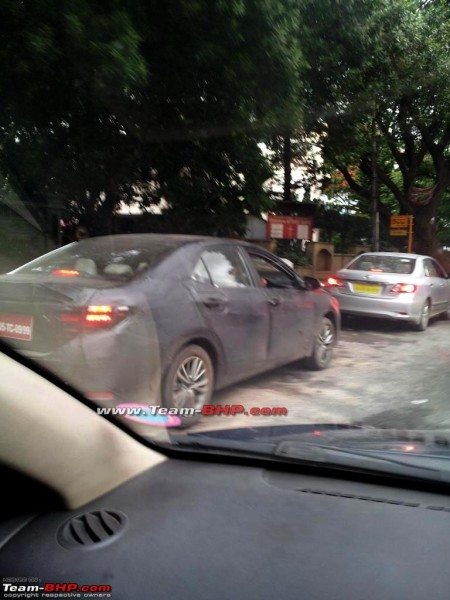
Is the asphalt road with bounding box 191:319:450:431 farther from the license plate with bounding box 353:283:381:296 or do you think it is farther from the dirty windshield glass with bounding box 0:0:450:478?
the license plate with bounding box 353:283:381:296

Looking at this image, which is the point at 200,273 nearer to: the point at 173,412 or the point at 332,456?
the point at 173,412

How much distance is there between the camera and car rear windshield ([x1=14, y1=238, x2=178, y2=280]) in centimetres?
420

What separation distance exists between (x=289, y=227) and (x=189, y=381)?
19.7ft

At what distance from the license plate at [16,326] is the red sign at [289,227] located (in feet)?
18.4

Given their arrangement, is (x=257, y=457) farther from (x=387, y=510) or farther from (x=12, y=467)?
(x=12, y=467)

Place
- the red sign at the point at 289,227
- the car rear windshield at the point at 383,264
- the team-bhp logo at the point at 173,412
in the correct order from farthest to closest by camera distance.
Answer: the car rear windshield at the point at 383,264 → the red sign at the point at 289,227 → the team-bhp logo at the point at 173,412

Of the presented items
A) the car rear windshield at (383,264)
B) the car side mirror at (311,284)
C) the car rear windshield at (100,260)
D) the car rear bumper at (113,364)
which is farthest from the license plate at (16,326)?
the car rear windshield at (383,264)

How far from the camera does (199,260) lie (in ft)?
15.7

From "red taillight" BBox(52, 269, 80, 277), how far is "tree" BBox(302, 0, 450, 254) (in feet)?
18.5

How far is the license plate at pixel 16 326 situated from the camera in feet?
10.7

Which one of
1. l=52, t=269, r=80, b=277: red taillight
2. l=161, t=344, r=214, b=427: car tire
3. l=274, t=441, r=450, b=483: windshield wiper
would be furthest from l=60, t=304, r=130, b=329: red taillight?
l=274, t=441, r=450, b=483: windshield wiper

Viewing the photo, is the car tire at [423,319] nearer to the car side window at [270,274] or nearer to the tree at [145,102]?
the tree at [145,102]

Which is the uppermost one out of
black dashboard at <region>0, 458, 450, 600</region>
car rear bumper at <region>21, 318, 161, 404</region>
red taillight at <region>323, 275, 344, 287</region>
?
red taillight at <region>323, 275, 344, 287</region>

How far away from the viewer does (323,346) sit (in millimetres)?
6668
